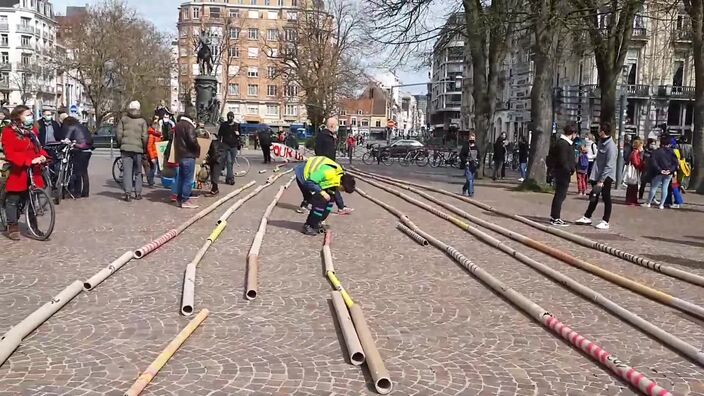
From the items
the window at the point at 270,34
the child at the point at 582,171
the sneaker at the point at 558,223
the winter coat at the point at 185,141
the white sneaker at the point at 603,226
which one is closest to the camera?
the white sneaker at the point at 603,226

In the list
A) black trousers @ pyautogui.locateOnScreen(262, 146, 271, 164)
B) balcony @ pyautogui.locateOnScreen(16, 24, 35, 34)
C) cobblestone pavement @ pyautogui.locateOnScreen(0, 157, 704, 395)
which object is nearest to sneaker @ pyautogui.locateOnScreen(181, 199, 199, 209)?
cobblestone pavement @ pyautogui.locateOnScreen(0, 157, 704, 395)

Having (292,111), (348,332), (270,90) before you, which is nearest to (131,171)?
(348,332)

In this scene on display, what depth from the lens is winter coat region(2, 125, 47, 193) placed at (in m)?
9.27

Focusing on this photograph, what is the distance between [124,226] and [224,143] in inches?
303

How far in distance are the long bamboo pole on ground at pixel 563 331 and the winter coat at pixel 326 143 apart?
377cm

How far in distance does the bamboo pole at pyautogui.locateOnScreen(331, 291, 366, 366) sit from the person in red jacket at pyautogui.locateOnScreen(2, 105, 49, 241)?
5120 mm

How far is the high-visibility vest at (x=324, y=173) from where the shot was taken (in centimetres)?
1061

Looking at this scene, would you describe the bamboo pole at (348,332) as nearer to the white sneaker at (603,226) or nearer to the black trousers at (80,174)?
the white sneaker at (603,226)

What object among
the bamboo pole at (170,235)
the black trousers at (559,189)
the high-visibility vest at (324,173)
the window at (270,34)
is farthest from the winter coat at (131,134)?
the window at (270,34)

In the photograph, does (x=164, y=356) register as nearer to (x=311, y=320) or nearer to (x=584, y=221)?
(x=311, y=320)

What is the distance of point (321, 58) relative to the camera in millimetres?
56594

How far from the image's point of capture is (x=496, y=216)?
46.9 ft

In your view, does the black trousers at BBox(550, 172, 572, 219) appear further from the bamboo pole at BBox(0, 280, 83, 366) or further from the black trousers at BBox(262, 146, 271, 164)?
the black trousers at BBox(262, 146, 271, 164)

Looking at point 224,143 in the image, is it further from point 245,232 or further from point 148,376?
point 148,376
